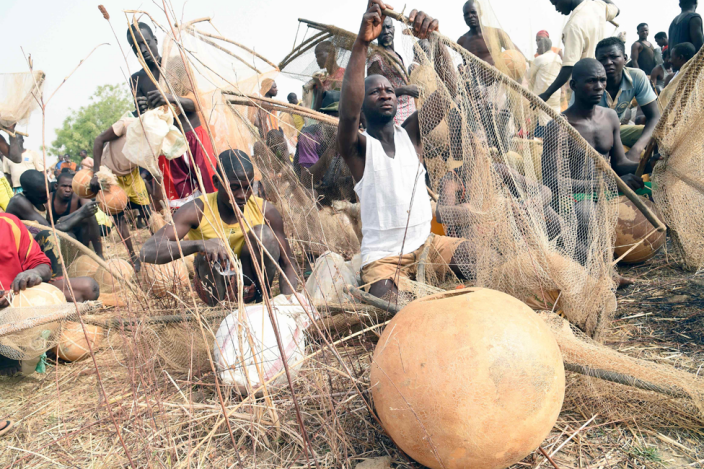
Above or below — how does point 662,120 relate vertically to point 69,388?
above

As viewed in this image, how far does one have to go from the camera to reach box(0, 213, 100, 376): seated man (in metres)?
3.13

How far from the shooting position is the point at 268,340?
2.45 metres

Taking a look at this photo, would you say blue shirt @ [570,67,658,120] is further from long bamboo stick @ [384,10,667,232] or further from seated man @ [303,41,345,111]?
seated man @ [303,41,345,111]

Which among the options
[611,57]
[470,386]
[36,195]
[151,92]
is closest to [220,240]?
[151,92]

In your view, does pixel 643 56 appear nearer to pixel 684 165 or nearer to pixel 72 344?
pixel 684 165

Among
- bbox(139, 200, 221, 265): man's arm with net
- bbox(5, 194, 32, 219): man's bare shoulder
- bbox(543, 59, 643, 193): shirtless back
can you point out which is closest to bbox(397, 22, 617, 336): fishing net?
bbox(543, 59, 643, 193): shirtless back

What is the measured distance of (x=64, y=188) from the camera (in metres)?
5.57

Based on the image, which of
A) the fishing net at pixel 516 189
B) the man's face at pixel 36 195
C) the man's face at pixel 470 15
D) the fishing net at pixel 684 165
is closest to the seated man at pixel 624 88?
the fishing net at pixel 684 165

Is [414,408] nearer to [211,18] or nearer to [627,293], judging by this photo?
[627,293]

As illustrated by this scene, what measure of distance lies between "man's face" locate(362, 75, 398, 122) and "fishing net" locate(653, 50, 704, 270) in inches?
65.2

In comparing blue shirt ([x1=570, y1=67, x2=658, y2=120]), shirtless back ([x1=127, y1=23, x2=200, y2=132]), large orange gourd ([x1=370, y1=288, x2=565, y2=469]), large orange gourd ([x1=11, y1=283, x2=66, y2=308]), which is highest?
shirtless back ([x1=127, y1=23, x2=200, y2=132])

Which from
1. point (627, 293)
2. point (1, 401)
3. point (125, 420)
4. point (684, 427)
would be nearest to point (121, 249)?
point (1, 401)

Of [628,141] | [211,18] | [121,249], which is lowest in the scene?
[121,249]

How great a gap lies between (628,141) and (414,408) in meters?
3.91
